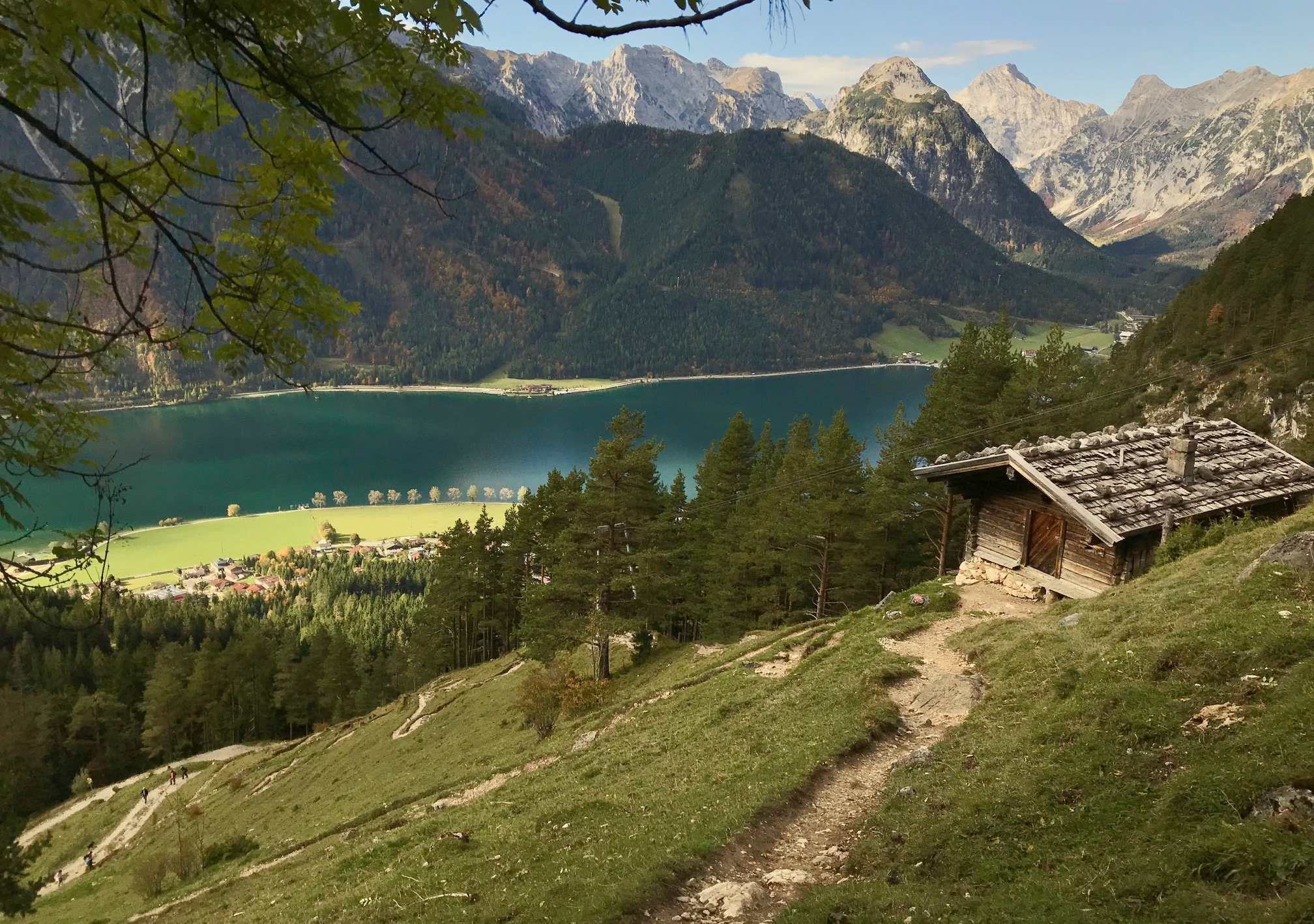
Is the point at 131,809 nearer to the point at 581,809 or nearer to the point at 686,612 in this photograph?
the point at 686,612

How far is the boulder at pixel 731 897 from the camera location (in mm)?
8414

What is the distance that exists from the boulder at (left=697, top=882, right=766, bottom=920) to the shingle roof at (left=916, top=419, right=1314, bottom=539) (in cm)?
1447

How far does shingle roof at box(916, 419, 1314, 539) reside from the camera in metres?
19.4

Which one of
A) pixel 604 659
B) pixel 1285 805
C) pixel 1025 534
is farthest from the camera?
pixel 604 659

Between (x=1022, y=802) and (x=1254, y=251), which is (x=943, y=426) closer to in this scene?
(x=1022, y=802)

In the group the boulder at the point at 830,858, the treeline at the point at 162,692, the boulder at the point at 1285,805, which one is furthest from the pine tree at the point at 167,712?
the boulder at the point at 1285,805

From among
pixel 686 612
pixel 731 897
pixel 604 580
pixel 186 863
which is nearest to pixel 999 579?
pixel 731 897

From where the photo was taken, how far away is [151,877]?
77.7 ft

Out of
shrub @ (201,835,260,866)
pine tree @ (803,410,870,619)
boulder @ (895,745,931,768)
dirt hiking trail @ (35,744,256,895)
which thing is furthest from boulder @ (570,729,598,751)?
dirt hiking trail @ (35,744,256,895)

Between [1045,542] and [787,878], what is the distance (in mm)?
16018

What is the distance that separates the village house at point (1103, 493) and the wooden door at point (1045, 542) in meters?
0.03

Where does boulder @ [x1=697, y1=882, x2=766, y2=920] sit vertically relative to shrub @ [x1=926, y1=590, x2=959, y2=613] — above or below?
above

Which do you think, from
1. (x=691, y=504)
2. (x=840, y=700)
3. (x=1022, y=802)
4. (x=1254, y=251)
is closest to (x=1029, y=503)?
(x=840, y=700)

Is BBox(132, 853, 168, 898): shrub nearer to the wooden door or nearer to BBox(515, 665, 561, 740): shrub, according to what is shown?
BBox(515, 665, 561, 740): shrub
